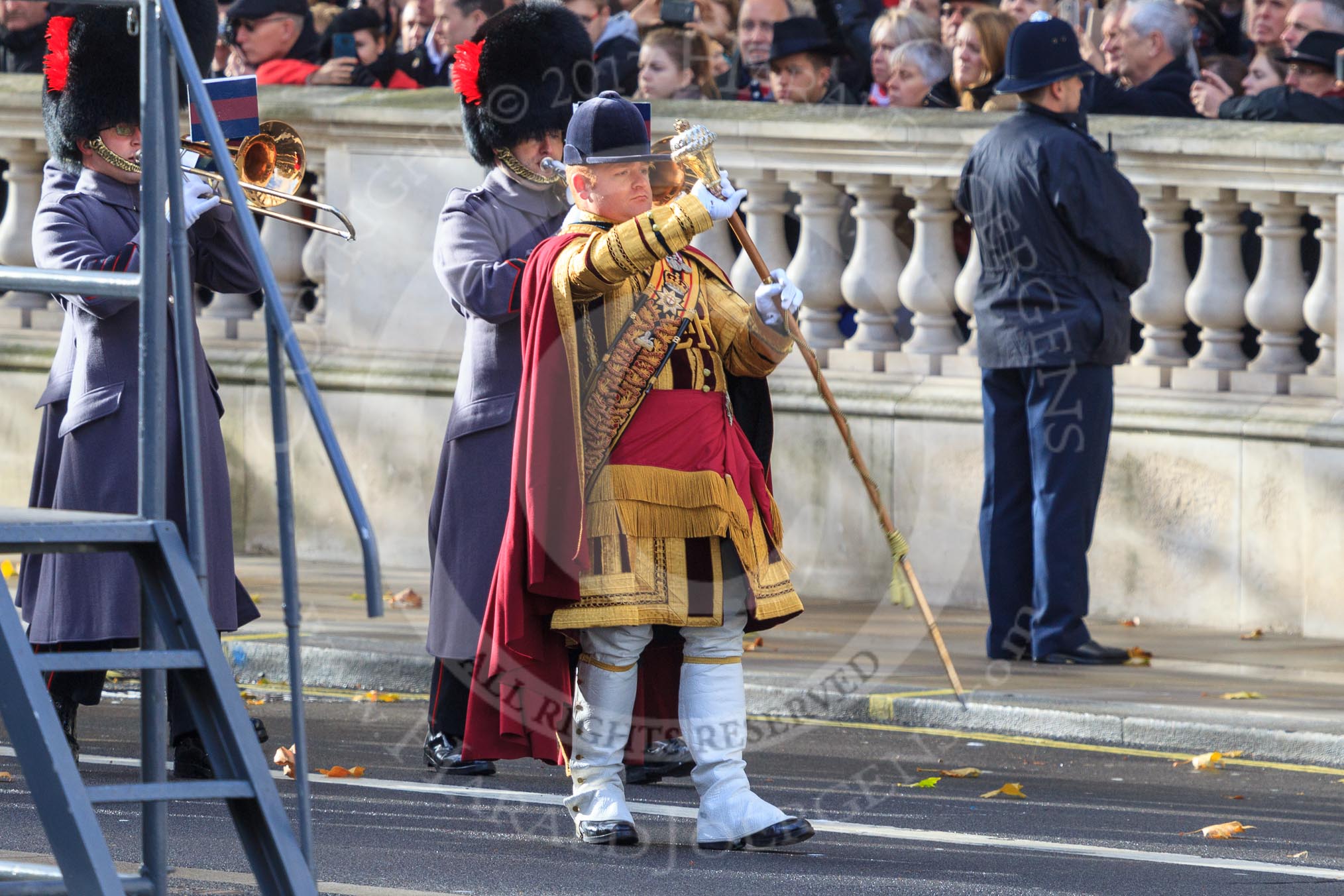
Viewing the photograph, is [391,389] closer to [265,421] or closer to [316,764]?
[265,421]

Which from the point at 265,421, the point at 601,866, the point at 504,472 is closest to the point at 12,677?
the point at 601,866

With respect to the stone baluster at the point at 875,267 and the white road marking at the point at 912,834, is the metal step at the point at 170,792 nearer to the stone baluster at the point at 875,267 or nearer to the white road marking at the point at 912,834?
the white road marking at the point at 912,834

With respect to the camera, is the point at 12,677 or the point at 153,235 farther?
the point at 153,235

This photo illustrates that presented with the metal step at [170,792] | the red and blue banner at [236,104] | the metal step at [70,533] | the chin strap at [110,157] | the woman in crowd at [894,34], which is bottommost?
the metal step at [170,792]

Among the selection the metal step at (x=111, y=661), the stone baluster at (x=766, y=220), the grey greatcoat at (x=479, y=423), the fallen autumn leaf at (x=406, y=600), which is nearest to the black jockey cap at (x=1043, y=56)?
the stone baluster at (x=766, y=220)

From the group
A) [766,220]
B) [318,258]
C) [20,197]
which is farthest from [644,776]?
[20,197]

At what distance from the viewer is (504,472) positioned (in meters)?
7.45

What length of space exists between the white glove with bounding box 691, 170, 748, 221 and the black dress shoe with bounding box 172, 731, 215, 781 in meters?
2.17

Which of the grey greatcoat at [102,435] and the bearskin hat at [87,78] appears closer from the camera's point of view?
the grey greatcoat at [102,435]

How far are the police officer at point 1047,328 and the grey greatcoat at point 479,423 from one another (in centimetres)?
218

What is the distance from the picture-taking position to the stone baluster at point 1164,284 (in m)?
9.93

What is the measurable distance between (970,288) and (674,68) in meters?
1.78

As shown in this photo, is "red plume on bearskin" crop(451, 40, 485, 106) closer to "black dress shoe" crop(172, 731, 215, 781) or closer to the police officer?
"black dress shoe" crop(172, 731, 215, 781)

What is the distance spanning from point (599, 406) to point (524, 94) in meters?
1.59
